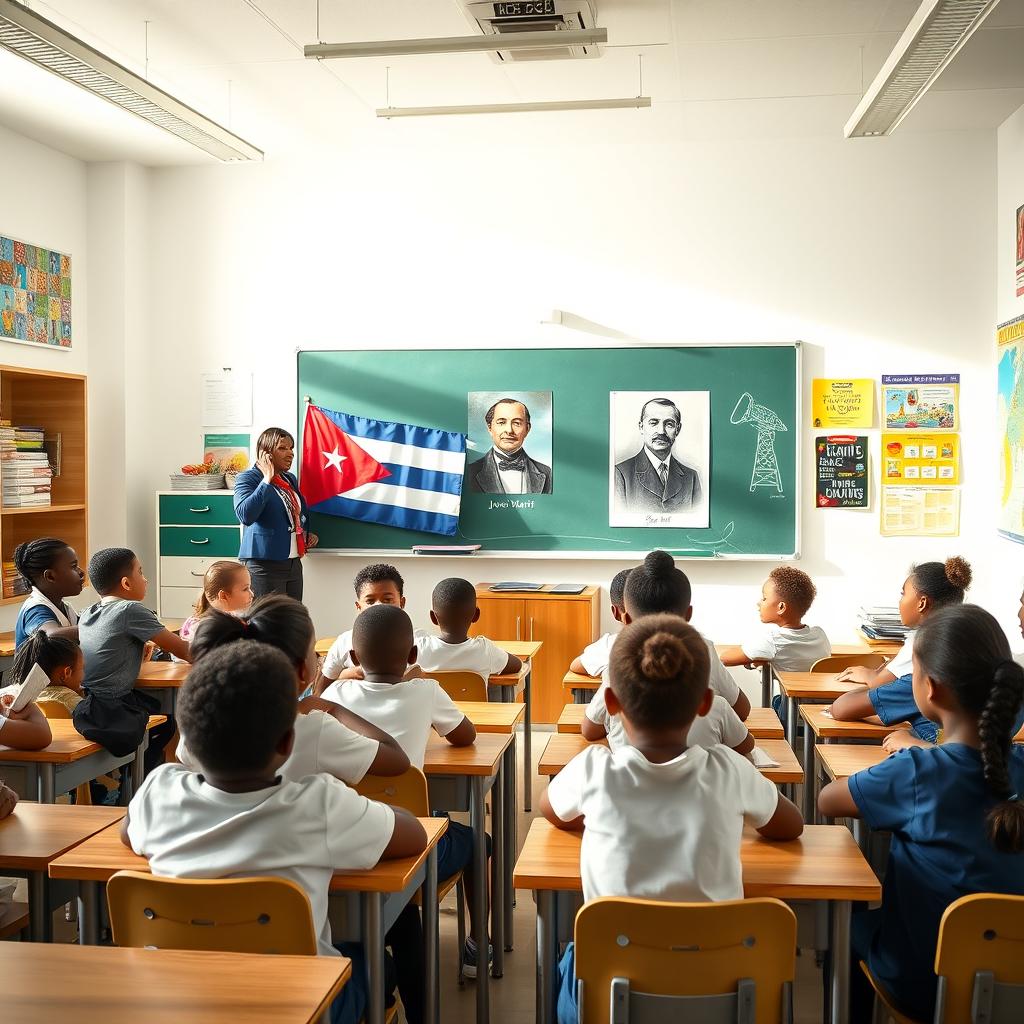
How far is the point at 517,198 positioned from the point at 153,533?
9.53 ft

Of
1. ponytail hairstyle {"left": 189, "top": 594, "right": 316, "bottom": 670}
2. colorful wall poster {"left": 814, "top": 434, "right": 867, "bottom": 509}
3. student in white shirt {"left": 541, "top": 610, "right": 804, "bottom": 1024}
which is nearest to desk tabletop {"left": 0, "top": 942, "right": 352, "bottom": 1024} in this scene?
student in white shirt {"left": 541, "top": 610, "right": 804, "bottom": 1024}

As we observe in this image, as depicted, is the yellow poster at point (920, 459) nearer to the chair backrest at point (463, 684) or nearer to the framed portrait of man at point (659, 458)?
the framed portrait of man at point (659, 458)

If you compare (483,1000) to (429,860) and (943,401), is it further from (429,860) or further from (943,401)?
(943,401)

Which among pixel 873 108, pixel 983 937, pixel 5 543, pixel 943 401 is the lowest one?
pixel 983 937

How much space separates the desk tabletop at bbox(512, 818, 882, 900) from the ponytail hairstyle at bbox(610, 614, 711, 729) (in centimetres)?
31

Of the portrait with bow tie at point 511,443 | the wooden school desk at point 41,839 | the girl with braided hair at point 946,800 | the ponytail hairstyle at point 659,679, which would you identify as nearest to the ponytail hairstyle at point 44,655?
the wooden school desk at point 41,839

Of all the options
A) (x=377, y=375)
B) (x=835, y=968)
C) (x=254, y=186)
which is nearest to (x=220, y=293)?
(x=254, y=186)

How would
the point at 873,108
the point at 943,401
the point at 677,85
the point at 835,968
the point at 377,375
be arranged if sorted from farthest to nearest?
the point at 377,375 < the point at 943,401 < the point at 677,85 < the point at 873,108 < the point at 835,968

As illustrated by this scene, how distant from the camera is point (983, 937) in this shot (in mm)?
1687

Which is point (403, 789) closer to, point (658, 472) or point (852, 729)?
point (852, 729)

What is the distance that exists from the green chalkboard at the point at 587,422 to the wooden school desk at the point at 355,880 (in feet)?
13.0

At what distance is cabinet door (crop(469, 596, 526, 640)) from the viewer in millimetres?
5723

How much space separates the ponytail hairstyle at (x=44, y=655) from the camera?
3271 millimetres

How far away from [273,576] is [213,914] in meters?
4.11
